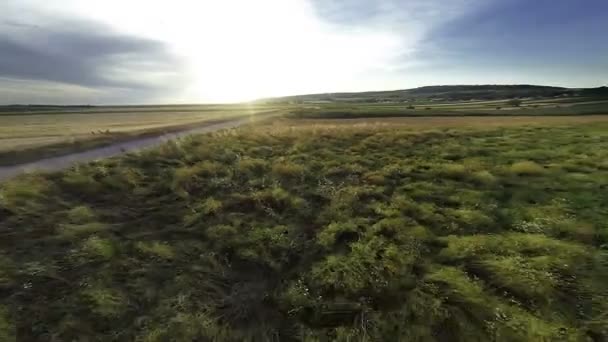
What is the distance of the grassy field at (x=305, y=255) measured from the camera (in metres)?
5.89

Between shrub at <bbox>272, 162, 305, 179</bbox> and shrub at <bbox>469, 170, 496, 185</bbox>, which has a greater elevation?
shrub at <bbox>272, 162, 305, 179</bbox>

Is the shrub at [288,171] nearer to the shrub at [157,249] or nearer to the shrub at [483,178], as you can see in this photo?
the shrub at [157,249]

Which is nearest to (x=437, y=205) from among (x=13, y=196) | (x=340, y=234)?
(x=340, y=234)

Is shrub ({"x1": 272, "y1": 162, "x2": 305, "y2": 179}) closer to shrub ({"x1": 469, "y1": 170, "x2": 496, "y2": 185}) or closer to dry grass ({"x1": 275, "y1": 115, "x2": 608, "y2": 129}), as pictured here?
shrub ({"x1": 469, "y1": 170, "x2": 496, "y2": 185})

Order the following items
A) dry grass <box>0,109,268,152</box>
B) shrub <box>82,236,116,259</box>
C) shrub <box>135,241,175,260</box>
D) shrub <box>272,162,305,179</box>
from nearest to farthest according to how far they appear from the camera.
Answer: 1. shrub <box>82,236,116,259</box>
2. shrub <box>135,241,175,260</box>
3. shrub <box>272,162,305,179</box>
4. dry grass <box>0,109,268,152</box>

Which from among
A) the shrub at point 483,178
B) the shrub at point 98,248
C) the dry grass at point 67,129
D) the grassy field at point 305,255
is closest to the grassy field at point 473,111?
the dry grass at point 67,129

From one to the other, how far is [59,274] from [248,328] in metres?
4.38

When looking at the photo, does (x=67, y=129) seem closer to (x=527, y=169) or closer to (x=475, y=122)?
(x=527, y=169)

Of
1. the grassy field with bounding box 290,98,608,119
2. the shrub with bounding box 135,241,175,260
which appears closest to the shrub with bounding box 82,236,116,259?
the shrub with bounding box 135,241,175,260

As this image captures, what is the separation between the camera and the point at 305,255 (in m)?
8.22

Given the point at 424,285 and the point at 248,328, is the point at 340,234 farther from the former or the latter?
the point at 248,328

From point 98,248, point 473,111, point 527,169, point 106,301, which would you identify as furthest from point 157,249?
point 473,111

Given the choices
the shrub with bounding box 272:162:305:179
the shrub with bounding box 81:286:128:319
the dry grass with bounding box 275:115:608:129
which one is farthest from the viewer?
the dry grass with bounding box 275:115:608:129

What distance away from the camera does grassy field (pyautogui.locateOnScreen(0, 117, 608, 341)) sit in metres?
5.89
